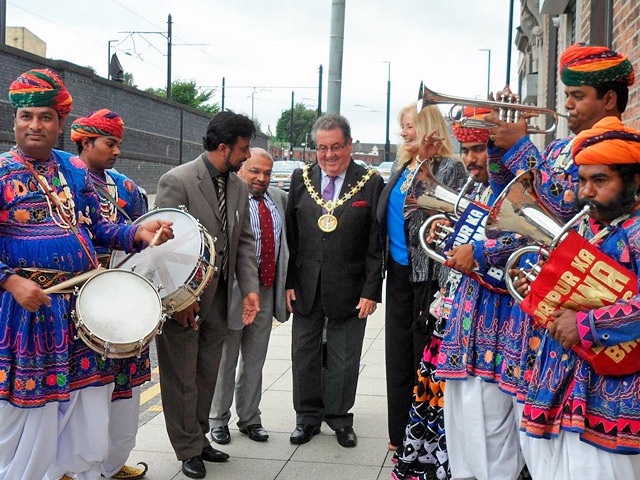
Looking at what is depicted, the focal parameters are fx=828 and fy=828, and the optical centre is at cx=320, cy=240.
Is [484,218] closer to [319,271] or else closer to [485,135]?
[485,135]

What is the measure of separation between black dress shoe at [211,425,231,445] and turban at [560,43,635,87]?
3165 mm

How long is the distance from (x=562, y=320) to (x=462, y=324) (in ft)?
3.40

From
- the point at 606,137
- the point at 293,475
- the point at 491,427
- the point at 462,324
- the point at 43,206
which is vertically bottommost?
the point at 293,475

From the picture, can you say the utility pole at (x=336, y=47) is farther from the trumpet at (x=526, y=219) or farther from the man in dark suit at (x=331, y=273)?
the trumpet at (x=526, y=219)

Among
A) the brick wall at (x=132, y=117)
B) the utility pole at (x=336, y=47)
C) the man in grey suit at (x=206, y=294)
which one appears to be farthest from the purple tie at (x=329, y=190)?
the brick wall at (x=132, y=117)

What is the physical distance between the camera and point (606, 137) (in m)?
2.83

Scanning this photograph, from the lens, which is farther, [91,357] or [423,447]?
[423,447]

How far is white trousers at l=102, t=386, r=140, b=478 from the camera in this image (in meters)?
4.47

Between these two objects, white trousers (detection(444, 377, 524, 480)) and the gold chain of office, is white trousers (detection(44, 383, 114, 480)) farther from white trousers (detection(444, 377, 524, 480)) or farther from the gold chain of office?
the gold chain of office

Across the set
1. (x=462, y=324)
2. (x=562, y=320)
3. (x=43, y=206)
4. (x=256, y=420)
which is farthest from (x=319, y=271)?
(x=562, y=320)

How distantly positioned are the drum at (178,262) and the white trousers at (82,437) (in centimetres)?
60

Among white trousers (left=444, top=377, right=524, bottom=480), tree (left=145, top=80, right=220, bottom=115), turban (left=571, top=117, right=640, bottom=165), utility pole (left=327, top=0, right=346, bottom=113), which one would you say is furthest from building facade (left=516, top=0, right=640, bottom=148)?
tree (left=145, top=80, right=220, bottom=115)

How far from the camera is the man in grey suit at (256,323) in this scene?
5371mm

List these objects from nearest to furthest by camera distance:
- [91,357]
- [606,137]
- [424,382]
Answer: [606,137]
[91,357]
[424,382]
